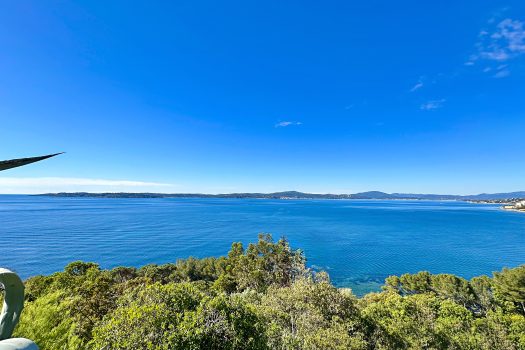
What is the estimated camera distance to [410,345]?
14070 mm

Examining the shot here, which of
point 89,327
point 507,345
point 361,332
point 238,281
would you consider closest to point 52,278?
point 89,327

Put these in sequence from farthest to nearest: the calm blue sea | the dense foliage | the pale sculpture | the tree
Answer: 1. the calm blue sea
2. the tree
3. the dense foliage
4. the pale sculpture

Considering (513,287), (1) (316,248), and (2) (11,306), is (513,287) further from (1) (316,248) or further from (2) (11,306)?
(1) (316,248)

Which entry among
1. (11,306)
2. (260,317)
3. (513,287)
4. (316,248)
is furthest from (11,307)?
(316,248)

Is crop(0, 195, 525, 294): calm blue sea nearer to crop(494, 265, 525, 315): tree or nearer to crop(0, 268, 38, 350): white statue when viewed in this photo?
crop(494, 265, 525, 315): tree

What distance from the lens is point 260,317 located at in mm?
10492

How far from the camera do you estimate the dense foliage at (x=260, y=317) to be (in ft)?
25.6

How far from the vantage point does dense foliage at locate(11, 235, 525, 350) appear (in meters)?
7.80

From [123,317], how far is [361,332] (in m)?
12.8

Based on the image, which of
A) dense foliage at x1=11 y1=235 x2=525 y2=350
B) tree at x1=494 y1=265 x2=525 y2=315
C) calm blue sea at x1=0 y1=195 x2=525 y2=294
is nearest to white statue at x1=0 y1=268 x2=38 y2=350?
dense foliage at x1=11 y1=235 x2=525 y2=350

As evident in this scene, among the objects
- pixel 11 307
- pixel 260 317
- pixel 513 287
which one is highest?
pixel 11 307

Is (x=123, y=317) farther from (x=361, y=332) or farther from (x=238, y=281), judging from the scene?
(x=238, y=281)

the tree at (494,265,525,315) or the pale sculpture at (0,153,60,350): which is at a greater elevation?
the pale sculpture at (0,153,60,350)

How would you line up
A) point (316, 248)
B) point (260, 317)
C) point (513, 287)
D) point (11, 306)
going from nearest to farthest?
point (11, 306) < point (260, 317) < point (513, 287) < point (316, 248)
